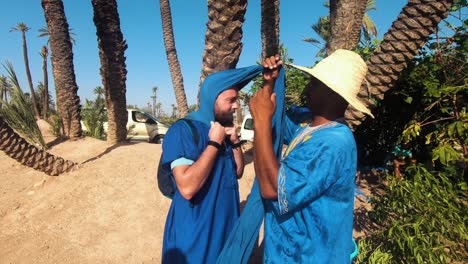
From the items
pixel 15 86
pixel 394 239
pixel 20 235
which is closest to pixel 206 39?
pixel 394 239

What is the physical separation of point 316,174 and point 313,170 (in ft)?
0.07

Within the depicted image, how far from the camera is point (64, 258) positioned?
405 cm

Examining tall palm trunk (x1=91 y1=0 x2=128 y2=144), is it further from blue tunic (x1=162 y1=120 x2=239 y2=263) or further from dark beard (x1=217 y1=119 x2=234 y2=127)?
blue tunic (x1=162 y1=120 x2=239 y2=263)

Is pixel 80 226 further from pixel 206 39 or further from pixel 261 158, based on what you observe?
pixel 261 158

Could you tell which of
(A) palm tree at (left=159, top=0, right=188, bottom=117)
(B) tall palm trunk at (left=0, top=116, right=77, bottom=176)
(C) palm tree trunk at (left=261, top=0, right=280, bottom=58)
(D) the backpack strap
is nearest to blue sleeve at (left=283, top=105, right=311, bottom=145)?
(D) the backpack strap

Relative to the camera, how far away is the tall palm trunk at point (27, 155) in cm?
527

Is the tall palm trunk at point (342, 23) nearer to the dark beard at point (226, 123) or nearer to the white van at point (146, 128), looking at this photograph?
the dark beard at point (226, 123)

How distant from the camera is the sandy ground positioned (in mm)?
4160

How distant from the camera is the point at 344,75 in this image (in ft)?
5.24

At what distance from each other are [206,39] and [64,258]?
3.42 meters

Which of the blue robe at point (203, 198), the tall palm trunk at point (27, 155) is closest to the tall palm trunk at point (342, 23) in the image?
the blue robe at point (203, 198)

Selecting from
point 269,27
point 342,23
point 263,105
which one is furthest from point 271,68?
point 269,27

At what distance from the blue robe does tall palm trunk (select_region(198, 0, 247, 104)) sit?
1229 millimetres

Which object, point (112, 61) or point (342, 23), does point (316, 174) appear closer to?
point (342, 23)
